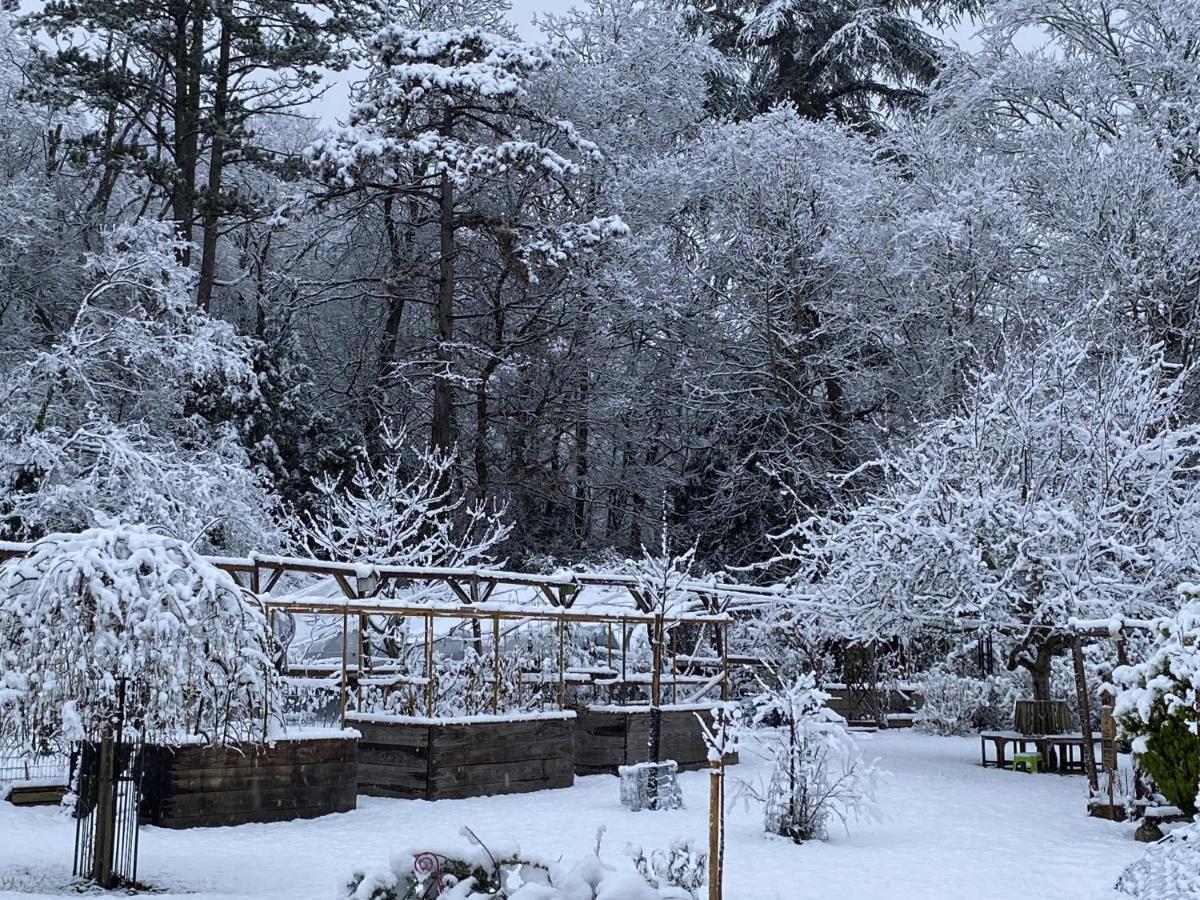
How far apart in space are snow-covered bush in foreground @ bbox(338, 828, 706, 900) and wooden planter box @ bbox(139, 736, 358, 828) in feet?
14.9

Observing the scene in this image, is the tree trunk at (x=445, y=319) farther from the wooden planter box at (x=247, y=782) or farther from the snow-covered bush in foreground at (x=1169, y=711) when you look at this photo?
the snow-covered bush in foreground at (x=1169, y=711)

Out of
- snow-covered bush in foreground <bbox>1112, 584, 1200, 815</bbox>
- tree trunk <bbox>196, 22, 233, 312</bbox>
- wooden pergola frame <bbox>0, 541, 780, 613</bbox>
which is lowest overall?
snow-covered bush in foreground <bbox>1112, 584, 1200, 815</bbox>

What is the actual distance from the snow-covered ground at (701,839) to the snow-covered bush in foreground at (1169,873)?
0.25 meters

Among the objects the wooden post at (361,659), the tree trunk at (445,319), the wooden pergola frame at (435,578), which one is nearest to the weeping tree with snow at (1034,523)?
the wooden pergola frame at (435,578)

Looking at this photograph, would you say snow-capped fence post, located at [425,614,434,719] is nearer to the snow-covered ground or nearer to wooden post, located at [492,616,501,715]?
wooden post, located at [492,616,501,715]

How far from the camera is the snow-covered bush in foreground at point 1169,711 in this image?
11.1 metres

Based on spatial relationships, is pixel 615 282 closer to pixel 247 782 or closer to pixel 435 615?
pixel 435 615

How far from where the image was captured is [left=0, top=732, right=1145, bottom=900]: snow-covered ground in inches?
377

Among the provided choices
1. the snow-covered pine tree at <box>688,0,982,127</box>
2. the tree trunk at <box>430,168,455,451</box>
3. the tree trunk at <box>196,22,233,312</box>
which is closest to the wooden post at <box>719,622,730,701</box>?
the tree trunk at <box>430,168,455,451</box>

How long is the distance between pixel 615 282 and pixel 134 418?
32.2ft

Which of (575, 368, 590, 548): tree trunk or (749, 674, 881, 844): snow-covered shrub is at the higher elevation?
(575, 368, 590, 548): tree trunk

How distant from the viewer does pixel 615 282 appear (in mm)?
27344

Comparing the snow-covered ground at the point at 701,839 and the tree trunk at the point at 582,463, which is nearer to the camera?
the snow-covered ground at the point at 701,839

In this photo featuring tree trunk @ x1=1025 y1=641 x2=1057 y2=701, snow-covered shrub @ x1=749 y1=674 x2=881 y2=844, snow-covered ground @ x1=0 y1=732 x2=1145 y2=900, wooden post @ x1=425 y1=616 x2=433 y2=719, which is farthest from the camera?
tree trunk @ x1=1025 y1=641 x2=1057 y2=701
